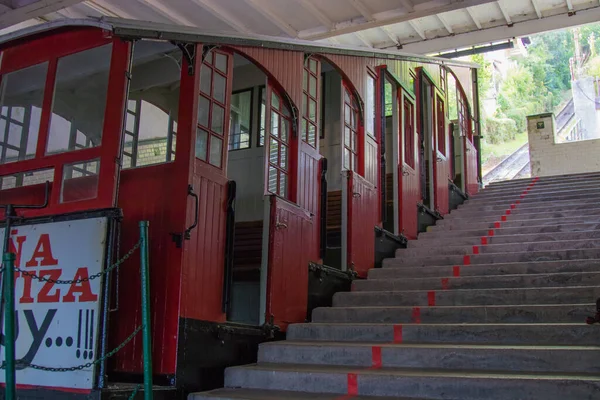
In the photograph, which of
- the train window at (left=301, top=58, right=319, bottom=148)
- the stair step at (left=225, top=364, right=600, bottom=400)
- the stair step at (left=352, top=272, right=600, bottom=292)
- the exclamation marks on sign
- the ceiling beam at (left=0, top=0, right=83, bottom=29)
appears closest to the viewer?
the stair step at (left=225, top=364, right=600, bottom=400)

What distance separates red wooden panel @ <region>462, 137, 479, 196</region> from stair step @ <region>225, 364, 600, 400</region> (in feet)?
23.6

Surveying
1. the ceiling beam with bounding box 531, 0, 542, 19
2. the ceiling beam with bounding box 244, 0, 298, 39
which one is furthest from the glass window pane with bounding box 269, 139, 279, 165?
the ceiling beam with bounding box 531, 0, 542, 19

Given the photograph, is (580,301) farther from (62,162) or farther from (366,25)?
(366,25)

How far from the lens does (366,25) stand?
26.5 ft

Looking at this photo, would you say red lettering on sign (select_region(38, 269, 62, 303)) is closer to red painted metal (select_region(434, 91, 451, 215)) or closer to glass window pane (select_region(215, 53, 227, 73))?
glass window pane (select_region(215, 53, 227, 73))

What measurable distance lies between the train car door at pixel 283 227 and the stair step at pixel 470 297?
62 cm

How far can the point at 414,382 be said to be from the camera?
11.8 ft

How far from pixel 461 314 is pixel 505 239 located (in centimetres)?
243

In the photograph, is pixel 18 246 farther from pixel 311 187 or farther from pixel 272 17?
pixel 272 17

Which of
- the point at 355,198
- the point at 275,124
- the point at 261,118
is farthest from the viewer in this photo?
the point at 261,118

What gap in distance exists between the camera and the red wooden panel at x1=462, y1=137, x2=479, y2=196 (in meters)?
10.5

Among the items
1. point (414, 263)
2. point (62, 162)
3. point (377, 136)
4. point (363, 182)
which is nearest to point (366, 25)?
point (377, 136)

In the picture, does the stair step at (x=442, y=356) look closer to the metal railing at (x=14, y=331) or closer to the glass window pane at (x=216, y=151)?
the metal railing at (x=14, y=331)

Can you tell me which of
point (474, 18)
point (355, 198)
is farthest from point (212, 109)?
point (474, 18)
